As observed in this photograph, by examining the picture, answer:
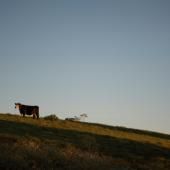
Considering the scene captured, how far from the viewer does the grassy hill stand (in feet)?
58.9

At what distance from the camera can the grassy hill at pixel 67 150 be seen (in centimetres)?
1794

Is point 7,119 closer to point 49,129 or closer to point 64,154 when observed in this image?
point 49,129

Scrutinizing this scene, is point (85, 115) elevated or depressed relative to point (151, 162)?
elevated

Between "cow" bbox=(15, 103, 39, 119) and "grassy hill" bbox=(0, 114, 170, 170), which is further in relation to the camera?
"cow" bbox=(15, 103, 39, 119)

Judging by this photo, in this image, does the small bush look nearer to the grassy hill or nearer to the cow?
the cow

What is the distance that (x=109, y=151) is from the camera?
27266 millimetres

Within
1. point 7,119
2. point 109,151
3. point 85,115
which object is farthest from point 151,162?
point 85,115

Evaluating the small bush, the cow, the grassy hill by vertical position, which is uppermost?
the cow

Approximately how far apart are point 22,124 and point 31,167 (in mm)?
18996

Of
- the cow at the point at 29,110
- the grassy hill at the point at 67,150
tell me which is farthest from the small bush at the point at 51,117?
the grassy hill at the point at 67,150

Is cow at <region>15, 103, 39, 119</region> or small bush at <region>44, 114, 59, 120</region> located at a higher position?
cow at <region>15, 103, 39, 119</region>

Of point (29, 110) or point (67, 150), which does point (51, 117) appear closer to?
point (29, 110)

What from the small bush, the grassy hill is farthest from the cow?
the grassy hill

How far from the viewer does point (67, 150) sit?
74.2ft
